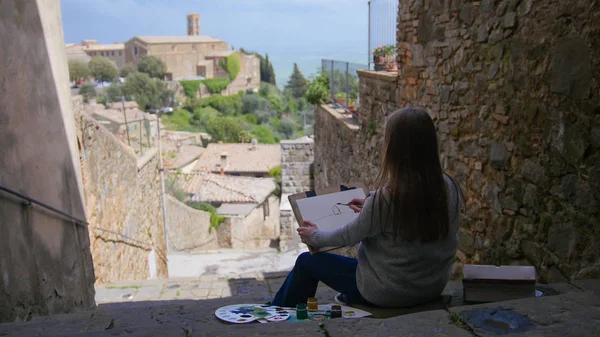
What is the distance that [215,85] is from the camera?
241ft

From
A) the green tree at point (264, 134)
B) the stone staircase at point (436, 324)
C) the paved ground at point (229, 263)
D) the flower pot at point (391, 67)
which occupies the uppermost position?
the flower pot at point (391, 67)

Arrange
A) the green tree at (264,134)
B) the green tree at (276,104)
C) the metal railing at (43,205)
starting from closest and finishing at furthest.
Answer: the metal railing at (43,205) → the green tree at (264,134) → the green tree at (276,104)

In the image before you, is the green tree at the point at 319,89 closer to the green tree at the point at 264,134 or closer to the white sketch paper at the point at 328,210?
the white sketch paper at the point at 328,210

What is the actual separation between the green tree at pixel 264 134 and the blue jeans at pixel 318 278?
47441mm

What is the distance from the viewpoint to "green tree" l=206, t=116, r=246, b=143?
159 feet

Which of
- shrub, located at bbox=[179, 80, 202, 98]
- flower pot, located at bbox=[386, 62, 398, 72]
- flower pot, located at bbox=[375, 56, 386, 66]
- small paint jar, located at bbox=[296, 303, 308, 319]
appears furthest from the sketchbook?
shrub, located at bbox=[179, 80, 202, 98]

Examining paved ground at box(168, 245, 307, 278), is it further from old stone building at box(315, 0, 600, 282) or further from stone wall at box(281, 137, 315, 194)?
old stone building at box(315, 0, 600, 282)

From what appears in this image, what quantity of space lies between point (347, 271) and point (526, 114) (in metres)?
1.45

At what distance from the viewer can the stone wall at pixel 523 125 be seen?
2.75 meters

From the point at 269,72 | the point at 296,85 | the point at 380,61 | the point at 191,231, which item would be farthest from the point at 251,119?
the point at 380,61

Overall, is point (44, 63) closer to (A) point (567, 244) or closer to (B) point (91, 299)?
(B) point (91, 299)

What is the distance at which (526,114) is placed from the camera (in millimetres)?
3262

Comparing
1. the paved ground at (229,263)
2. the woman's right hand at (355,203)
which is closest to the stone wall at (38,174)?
the woman's right hand at (355,203)

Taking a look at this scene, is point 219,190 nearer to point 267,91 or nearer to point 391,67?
point 391,67
